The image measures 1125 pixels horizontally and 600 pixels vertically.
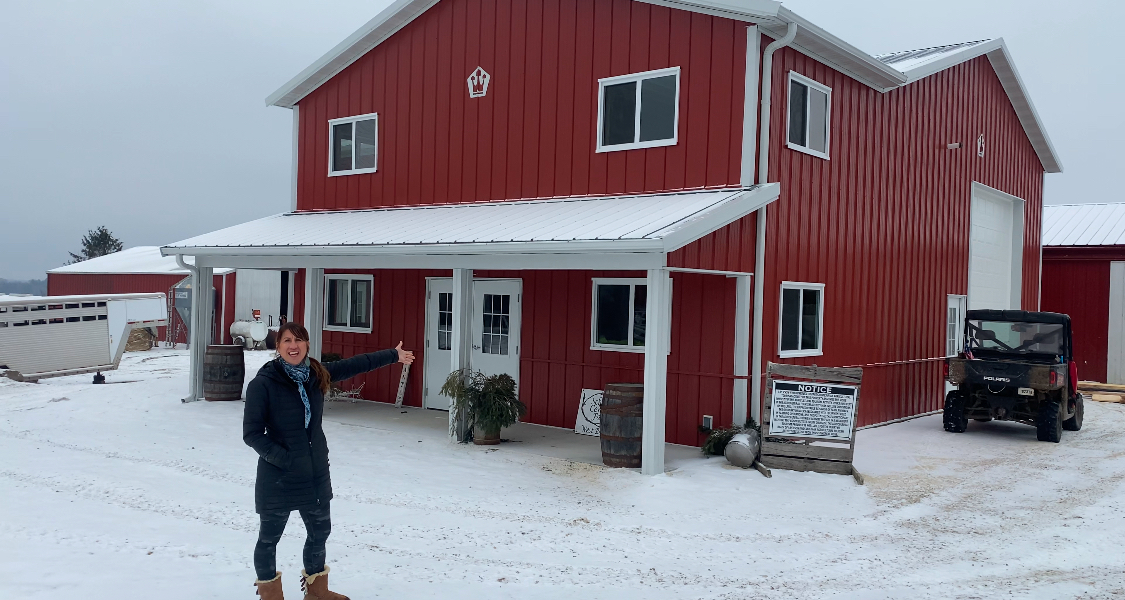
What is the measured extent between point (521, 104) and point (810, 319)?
5.04m

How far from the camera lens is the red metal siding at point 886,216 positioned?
1172 centimetres

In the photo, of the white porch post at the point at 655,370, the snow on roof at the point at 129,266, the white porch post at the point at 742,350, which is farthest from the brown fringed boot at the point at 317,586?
the snow on roof at the point at 129,266

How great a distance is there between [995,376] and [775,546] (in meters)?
7.14

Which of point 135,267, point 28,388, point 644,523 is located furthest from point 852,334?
point 135,267

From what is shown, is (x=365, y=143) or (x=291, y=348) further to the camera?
(x=365, y=143)

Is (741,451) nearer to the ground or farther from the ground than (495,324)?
nearer to the ground

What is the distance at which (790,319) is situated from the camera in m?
11.9

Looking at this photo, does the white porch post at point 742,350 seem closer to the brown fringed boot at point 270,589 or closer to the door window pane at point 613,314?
the door window pane at point 613,314

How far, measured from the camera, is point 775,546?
730cm

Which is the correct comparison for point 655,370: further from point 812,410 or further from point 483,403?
point 483,403

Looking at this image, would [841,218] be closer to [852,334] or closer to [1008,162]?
[852,334]

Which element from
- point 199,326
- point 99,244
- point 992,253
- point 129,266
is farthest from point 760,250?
point 99,244

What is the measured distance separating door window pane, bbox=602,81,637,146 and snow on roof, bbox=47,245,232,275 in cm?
1942

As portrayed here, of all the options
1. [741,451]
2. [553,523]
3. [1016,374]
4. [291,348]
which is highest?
[291,348]
